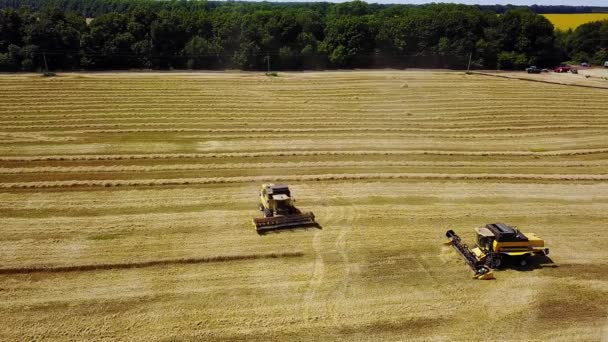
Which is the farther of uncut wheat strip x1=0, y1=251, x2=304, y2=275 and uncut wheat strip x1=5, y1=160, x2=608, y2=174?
uncut wheat strip x1=5, y1=160, x2=608, y2=174

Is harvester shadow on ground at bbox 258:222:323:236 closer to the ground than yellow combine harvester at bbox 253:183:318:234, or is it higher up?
closer to the ground

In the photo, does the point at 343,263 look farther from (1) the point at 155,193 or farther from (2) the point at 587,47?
(2) the point at 587,47

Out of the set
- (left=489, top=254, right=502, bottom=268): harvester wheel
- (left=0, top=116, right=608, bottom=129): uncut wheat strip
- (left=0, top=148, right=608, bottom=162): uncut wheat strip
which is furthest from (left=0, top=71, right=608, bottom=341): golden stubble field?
(left=489, top=254, right=502, bottom=268): harvester wheel

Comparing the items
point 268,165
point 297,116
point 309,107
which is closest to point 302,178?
point 268,165

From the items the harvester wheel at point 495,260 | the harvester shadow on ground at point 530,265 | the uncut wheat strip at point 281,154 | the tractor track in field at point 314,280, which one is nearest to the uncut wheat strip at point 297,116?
the uncut wheat strip at point 281,154

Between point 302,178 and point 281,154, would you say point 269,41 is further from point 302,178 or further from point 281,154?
point 302,178

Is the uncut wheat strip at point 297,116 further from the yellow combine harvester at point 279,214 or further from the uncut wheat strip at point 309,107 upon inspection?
the yellow combine harvester at point 279,214

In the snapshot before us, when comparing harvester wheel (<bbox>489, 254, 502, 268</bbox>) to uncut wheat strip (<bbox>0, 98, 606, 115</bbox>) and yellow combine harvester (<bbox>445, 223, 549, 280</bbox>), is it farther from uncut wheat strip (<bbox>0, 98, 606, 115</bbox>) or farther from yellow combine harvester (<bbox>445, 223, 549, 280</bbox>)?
uncut wheat strip (<bbox>0, 98, 606, 115</bbox>)
